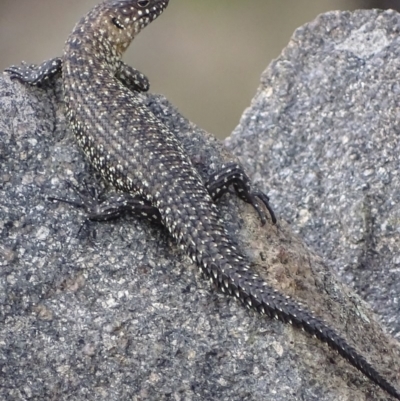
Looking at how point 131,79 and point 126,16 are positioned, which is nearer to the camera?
point 131,79

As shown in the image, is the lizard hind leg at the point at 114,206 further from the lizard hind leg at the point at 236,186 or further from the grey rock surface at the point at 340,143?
the grey rock surface at the point at 340,143

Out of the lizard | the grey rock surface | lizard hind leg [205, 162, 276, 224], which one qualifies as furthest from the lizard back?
the grey rock surface

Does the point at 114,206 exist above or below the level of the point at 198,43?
below

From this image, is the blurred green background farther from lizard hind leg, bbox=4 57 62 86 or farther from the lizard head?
lizard hind leg, bbox=4 57 62 86

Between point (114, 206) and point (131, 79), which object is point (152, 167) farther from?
point (131, 79)

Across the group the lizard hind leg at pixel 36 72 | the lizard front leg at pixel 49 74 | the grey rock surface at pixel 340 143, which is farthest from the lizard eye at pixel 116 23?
the grey rock surface at pixel 340 143

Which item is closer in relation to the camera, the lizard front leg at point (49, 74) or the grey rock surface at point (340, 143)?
the lizard front leg at point (49, 74)

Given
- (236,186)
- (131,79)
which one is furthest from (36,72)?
(236,186)
